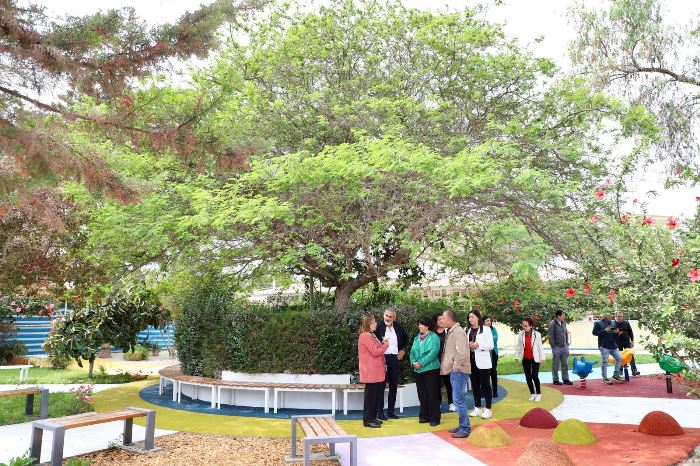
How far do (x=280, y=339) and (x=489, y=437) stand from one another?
16.2 feet

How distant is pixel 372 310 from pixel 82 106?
6522 mm

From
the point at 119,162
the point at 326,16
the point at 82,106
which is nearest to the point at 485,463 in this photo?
the point at 82,106

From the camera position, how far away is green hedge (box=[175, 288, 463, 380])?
10922mm

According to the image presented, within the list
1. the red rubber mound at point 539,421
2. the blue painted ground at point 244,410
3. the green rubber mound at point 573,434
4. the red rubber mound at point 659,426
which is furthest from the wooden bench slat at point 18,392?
the red rubber mound at point 659,426

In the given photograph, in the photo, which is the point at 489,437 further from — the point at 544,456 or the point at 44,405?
the point at 44,405

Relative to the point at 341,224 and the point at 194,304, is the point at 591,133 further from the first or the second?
the point at 194,304

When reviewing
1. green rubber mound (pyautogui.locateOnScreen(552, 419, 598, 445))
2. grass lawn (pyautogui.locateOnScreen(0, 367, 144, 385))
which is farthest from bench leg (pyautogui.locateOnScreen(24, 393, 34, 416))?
green rubber mound (pyautogui.locateOnScreen(552, 419, 598, 445))

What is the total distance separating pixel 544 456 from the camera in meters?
5.86

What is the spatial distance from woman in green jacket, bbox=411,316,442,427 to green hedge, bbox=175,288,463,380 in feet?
6.05

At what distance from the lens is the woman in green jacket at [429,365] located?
352 inches

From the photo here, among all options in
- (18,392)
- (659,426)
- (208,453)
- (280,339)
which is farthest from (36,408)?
(659,426)

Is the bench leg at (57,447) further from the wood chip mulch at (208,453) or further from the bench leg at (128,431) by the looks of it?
the bench leg at (128,431)

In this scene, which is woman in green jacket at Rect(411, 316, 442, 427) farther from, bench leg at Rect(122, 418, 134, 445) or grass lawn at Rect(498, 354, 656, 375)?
grass lawn at Rect(498, 354, 656, 375)

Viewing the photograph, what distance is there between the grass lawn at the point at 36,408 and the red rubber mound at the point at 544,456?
762 centimetres
